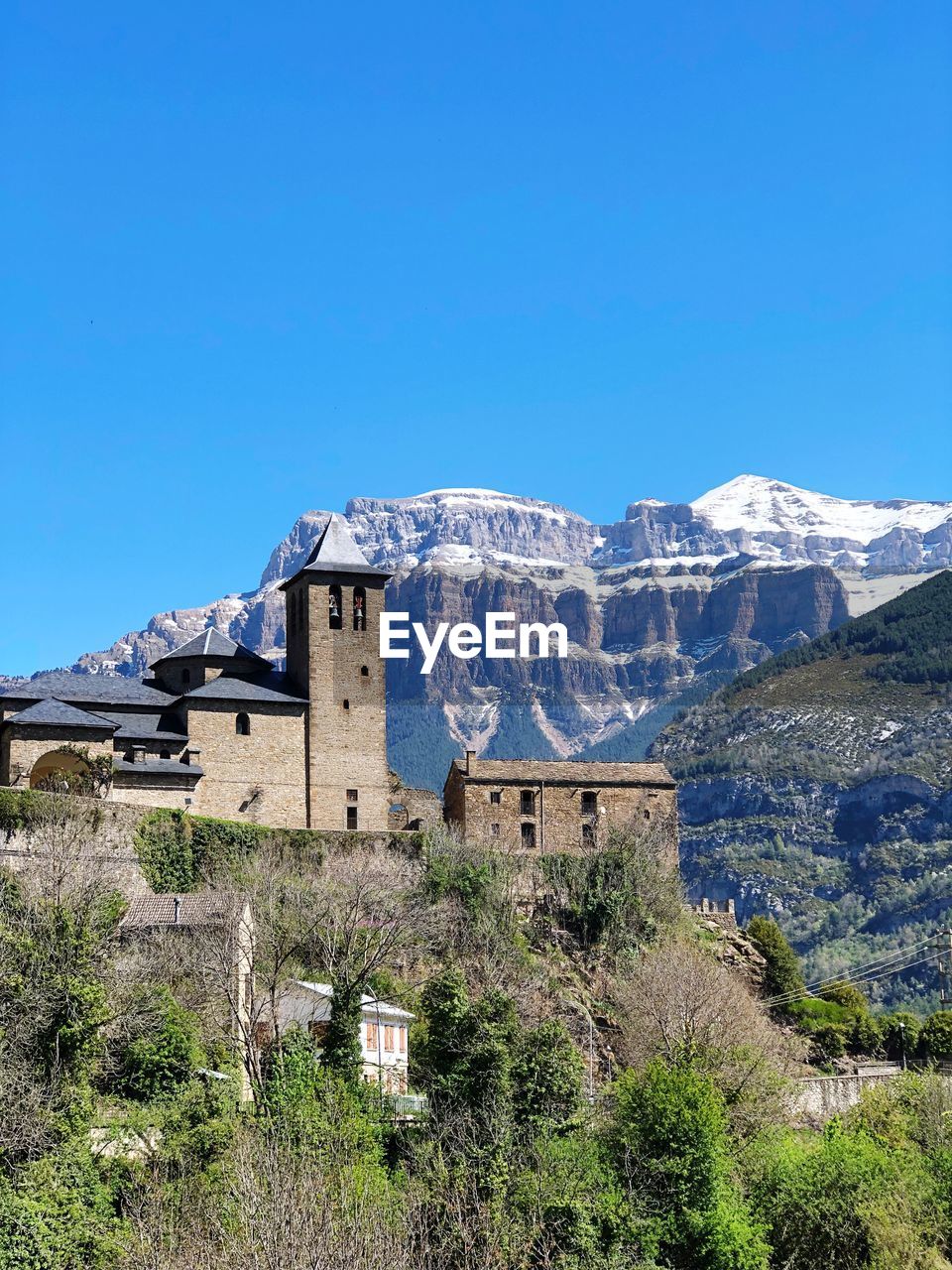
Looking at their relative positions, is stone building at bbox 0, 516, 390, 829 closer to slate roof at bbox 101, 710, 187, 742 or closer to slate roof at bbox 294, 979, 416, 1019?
slate roof at bbox 101, 710, 187, 742

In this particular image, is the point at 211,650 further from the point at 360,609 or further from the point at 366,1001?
the point at 366,1001

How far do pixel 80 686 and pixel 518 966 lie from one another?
2192 cm

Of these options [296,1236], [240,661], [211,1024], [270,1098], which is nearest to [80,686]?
[240,661]

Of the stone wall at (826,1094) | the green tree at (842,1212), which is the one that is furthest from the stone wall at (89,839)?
the stone wall at (826,1094)

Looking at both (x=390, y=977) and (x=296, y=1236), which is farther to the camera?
(x=390, y=977)

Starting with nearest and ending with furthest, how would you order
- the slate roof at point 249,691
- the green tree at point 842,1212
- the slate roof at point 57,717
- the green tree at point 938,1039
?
the green tree at point 842,1212 → the slate roof at point 57,717 → the slate roof at point 249,691 → the green tree at point 938,1039

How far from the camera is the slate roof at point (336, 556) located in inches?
3172

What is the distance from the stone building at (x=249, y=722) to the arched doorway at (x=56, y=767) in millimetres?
52

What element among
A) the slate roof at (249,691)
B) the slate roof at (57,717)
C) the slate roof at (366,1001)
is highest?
the slate roof at (249,691)

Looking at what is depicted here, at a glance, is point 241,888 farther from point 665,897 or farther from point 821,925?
point 821,925

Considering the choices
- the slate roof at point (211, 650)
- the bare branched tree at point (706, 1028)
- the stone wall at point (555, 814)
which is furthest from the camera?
the slate roof at point (211, 650)

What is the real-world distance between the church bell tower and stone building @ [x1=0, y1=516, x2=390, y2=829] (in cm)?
4

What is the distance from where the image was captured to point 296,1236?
125 feet

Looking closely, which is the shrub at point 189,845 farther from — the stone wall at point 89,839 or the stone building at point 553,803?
the stone building at point 553,803
